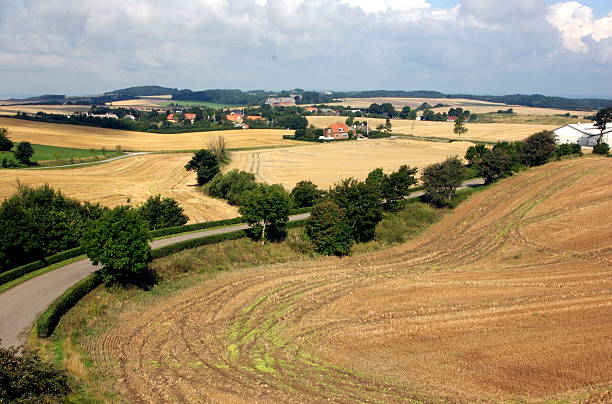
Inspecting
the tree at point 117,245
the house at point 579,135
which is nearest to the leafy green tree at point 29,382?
the tree at point 117,245

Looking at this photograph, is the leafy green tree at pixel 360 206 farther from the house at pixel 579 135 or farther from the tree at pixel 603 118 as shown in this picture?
the house at pixel 579 135

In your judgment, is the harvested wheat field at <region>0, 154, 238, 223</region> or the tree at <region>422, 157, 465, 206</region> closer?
the tree at <region>422, 157, 465, 206</region>

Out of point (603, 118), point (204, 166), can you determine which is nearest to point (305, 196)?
point (204, 166)

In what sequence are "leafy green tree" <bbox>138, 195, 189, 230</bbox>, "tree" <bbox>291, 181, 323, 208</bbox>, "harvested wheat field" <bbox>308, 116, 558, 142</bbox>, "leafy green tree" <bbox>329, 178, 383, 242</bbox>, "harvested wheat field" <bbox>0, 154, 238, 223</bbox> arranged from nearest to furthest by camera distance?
"leafy green tree" <bbox>138, 195, 189, 230</bbox>
"leafy green tree" <bbox>329, 178, 383, 242</bbox>
"tree" <bbox>291, 181, 323, 208</bbox>
"harvested wheat field" <bbox>0, 154, 238, 223</bbox>
"harvested wheat field" <bbox>308, 116, 558, 142</bbox>

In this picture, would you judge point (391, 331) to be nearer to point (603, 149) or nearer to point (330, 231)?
point (330, 231)

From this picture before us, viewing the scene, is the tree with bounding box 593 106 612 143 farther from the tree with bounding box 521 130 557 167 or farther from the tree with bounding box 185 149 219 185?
the tree with bounding box 185 149 219 185

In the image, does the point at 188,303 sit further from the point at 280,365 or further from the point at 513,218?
the point at 513,218

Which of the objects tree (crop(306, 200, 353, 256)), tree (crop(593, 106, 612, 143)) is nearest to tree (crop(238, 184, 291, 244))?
tree (crop(306, 200, 353, 256))
